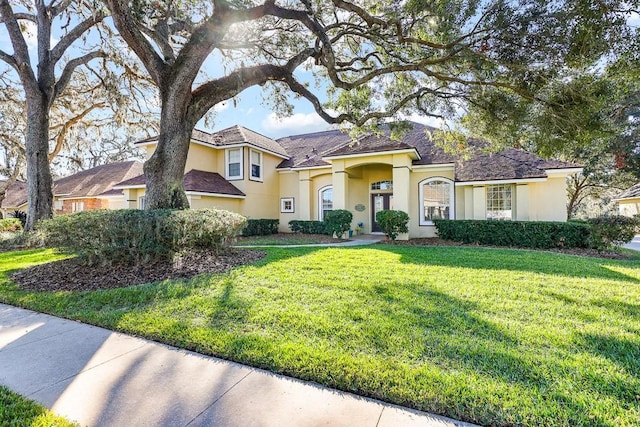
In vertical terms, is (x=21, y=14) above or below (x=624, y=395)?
above

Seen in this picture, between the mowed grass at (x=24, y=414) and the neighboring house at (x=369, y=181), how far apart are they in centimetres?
1242

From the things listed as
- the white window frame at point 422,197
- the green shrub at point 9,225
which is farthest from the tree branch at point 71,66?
the white window frame at point 422,197

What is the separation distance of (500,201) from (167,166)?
13558 mm

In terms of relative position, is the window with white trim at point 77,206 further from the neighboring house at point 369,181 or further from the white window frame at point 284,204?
the white window frame at point 284,204

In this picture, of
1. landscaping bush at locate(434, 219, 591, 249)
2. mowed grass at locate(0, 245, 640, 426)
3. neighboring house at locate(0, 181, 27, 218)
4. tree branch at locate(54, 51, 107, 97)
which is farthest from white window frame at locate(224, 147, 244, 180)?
neighboring house at locate(0, 181, 27, 218)

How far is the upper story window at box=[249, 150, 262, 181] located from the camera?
1741cm

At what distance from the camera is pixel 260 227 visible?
17.0 meters

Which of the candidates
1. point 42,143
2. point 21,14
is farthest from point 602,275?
point 21,14

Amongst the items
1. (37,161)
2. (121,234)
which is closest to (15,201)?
(37,161)

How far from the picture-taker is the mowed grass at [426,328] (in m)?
2.49

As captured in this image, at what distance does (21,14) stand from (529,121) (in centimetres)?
2068

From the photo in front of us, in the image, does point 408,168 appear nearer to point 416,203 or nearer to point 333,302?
point 416,203

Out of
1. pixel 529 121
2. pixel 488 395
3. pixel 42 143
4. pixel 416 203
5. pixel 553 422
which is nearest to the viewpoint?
pixel 553 422

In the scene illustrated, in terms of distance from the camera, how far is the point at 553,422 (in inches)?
85.9
